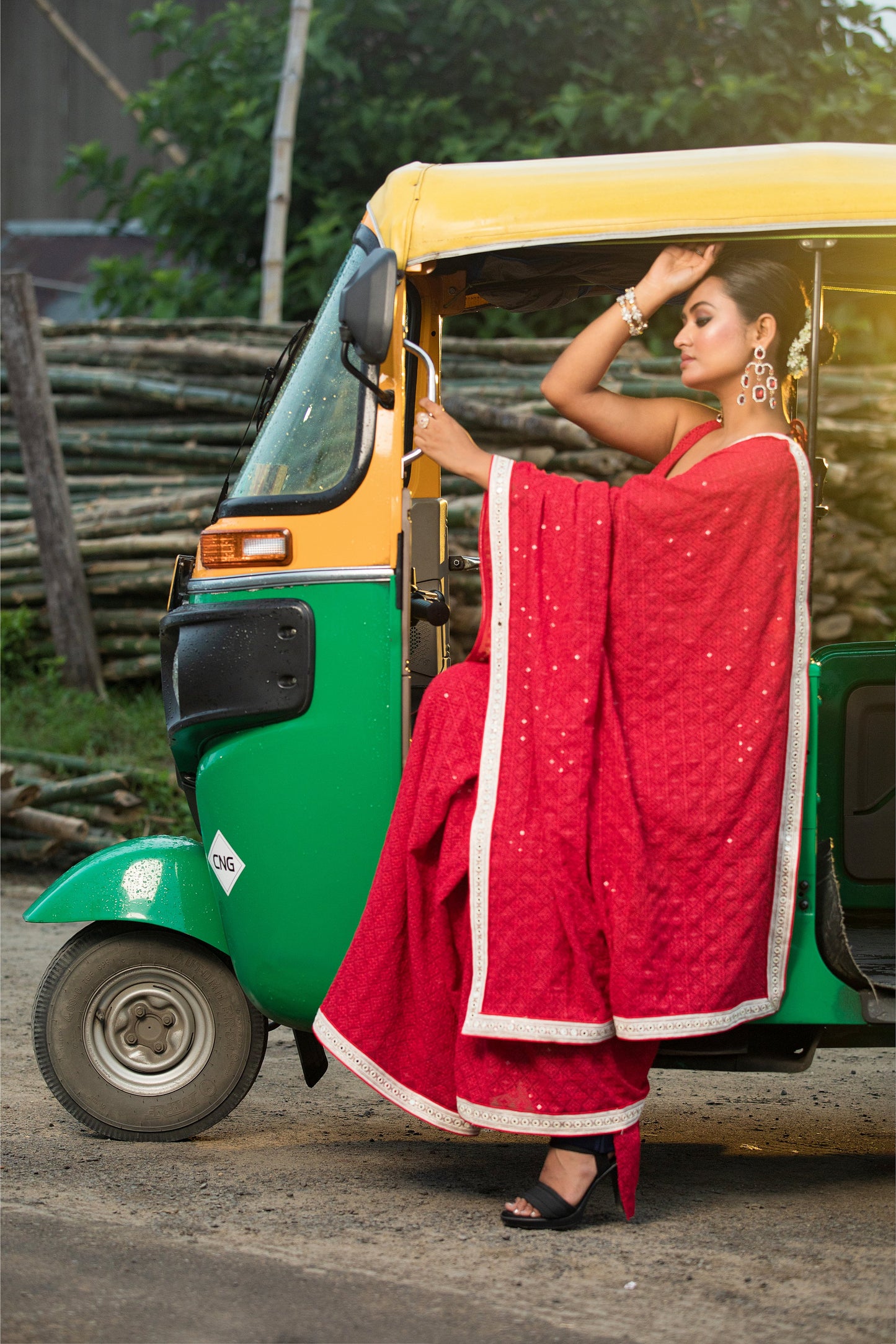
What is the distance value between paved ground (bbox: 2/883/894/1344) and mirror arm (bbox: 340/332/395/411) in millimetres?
1777

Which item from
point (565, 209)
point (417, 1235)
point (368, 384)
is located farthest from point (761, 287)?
point (417, 1235)

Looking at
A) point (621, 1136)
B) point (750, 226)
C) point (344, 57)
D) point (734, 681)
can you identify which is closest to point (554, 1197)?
point (621, 1136)

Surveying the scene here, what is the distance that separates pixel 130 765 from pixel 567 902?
4865 millimetres

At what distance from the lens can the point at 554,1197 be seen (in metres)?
2.98

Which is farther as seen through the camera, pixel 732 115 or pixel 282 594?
pixel 732 115

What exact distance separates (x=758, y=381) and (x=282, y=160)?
782cm

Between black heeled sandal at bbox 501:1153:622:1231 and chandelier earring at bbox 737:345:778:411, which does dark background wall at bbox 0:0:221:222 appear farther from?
black heeled sandal at bbox 501:1153:622:1231

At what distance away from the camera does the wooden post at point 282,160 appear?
997 cm

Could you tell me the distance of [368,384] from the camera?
3090mm

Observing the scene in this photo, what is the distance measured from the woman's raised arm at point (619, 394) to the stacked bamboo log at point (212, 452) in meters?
3.79

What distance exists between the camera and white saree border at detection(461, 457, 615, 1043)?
9.33 ft

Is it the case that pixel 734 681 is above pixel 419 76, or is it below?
below

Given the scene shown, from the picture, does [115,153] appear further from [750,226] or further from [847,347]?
[750,226]

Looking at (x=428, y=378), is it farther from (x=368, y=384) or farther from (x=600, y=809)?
(x=600, y=809)
